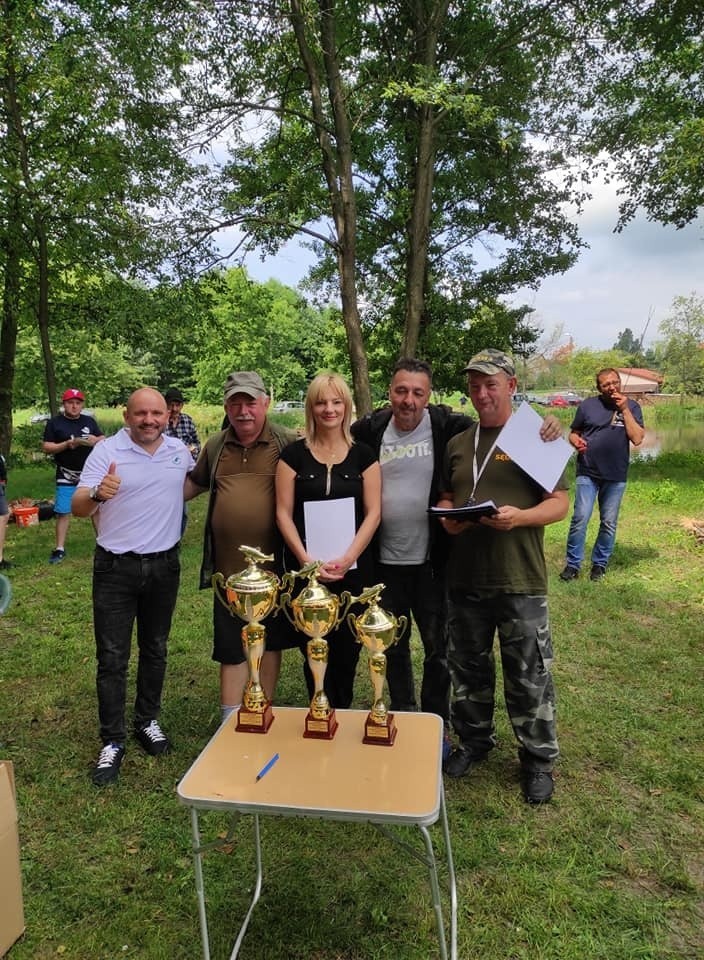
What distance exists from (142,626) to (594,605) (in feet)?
13.2

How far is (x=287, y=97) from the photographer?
8.61 meters

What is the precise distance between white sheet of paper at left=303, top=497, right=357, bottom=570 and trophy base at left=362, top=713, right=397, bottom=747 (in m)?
0.88

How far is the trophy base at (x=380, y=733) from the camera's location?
7.07ft

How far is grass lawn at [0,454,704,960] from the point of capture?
7.66 ft

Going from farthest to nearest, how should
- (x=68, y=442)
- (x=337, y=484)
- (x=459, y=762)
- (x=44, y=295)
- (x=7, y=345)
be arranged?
(x=7, y=345) → (x=44, y=295) → (x=68, y=442) → (x=459, y=762) → (x=337, y=484)

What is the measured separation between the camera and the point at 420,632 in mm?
3182

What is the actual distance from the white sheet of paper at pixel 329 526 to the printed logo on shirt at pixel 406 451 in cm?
31

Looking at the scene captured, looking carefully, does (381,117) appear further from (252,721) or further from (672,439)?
(672,439)

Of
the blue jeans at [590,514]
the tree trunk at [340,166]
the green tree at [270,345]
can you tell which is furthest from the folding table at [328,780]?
the green tree at [270,345]

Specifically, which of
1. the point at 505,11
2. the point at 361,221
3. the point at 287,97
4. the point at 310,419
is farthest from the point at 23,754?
the point at 361,221

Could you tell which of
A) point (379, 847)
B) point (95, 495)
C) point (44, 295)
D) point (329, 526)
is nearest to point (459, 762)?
point (379, 847)

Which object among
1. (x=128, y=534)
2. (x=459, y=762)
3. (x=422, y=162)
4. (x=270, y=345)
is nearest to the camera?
(x=128, y=534)

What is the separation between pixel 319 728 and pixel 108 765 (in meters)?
1.66

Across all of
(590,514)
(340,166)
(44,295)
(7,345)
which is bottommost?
(590,514)
